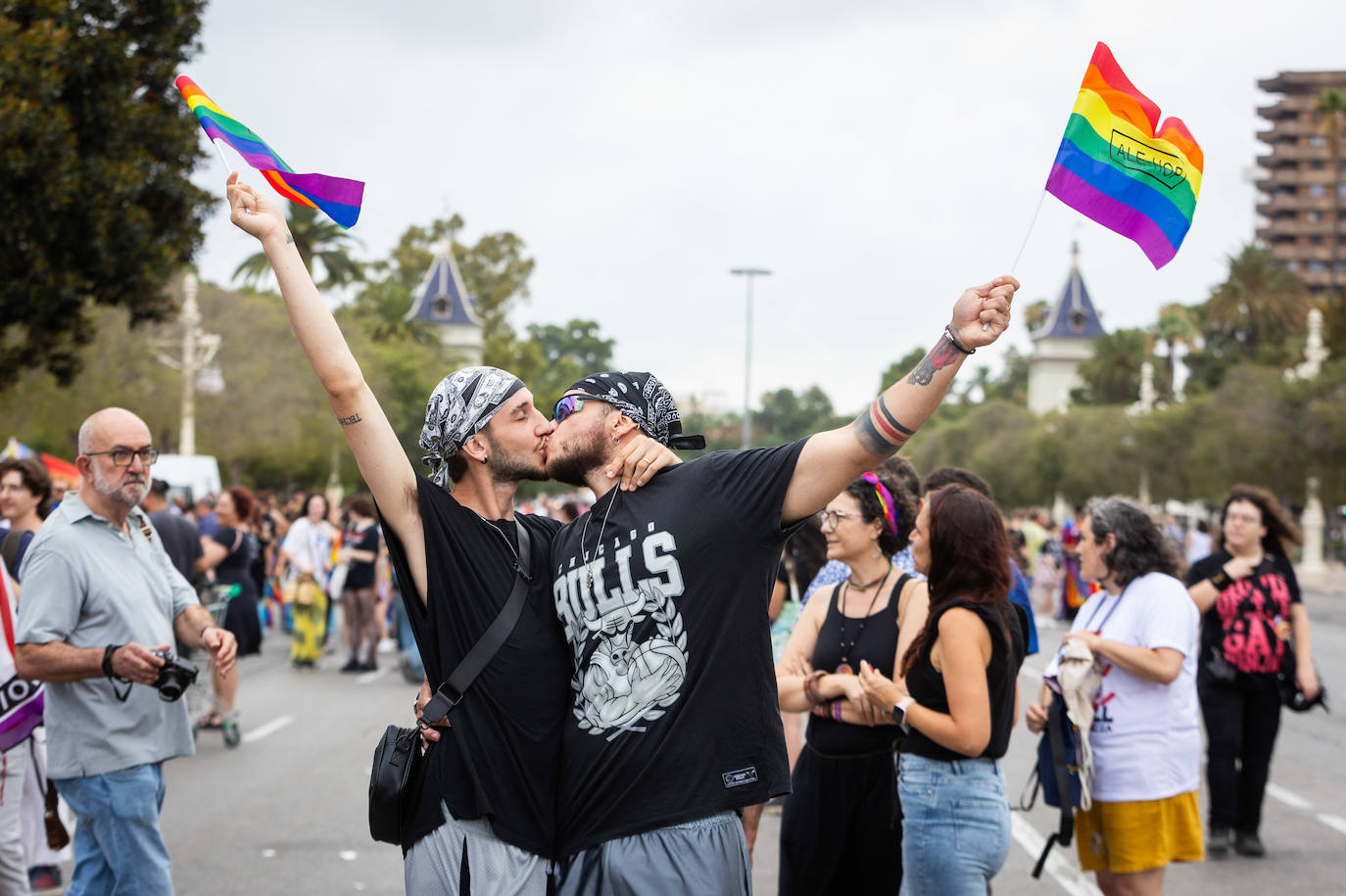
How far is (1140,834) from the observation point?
4.75 metres

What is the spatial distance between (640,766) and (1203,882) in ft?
16.3

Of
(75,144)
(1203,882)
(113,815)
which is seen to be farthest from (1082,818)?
(75,144)

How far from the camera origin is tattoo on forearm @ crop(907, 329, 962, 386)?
2.72 meters

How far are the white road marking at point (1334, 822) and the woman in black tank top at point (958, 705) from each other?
4766 mm

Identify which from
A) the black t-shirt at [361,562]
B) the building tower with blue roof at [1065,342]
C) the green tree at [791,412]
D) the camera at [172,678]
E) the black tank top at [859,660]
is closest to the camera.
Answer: the camera at [172,678]

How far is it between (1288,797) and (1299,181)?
113268 mm

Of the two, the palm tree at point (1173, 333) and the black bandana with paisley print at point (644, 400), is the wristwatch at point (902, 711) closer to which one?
the black bandana with paisley print at point (644, 400)

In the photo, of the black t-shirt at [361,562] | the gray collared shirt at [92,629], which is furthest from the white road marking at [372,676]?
the gray collared shirt at [92,629]

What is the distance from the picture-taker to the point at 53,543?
4.43 m

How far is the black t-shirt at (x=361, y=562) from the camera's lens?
1446 centimetres

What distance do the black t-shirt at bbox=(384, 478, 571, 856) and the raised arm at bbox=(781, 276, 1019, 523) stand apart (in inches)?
29.0

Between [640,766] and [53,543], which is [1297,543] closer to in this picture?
[640,766]

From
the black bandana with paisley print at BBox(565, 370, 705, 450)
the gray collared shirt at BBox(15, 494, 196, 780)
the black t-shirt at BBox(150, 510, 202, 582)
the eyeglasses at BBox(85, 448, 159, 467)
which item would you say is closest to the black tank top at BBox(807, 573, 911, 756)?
the black bandana with paisley print at BBox(565, 370, 705, 450)

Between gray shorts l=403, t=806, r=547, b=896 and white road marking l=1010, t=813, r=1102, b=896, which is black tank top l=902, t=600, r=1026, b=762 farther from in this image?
white road marking l=1010, t=813, r=1102, b=896
